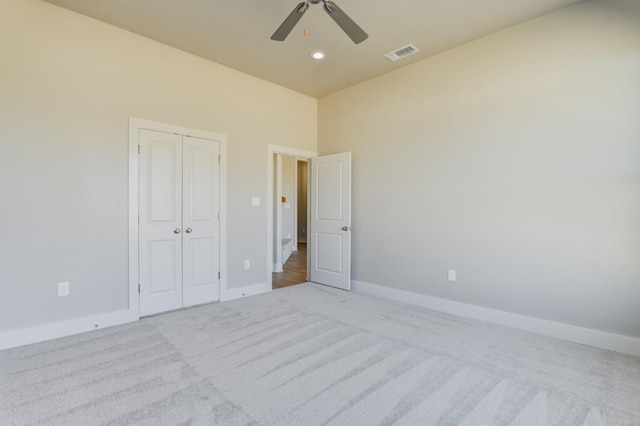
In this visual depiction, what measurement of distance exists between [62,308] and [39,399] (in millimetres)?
1221

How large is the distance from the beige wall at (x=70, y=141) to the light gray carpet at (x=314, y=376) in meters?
0.55

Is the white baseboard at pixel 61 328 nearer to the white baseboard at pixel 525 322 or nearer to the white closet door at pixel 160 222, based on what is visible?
the white closet door at pixel 160 222

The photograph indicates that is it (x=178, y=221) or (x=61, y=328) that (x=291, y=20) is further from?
(x=61, y=328)

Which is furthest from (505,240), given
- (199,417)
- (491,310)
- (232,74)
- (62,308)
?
(62,308)

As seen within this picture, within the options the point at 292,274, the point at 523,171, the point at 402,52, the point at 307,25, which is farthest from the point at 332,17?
the point at 292,274

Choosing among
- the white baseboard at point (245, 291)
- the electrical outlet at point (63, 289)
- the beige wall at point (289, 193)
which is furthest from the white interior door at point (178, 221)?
the beige wall at point (289, 193)

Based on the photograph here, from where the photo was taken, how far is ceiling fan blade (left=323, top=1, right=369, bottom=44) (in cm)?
217

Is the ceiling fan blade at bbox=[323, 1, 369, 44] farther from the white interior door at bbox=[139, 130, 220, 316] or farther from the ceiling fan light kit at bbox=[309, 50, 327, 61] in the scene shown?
the white interior door at bbox=[139, 130, 220, 316]

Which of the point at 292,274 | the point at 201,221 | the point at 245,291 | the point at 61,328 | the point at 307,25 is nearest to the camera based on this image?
the point at 61,328

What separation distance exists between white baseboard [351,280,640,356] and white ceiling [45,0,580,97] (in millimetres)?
3062

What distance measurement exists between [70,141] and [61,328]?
5.97 feet

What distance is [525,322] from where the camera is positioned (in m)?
3.09

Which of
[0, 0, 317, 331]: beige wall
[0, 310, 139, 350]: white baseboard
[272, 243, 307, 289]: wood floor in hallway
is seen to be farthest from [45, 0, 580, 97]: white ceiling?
[272, 243, 307, 289]: wood floor in hallway

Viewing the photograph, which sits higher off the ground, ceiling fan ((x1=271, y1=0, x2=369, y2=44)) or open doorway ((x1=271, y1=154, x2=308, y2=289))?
ceiling fan ((x1=271, y1=0, x2=369, y2=44))
